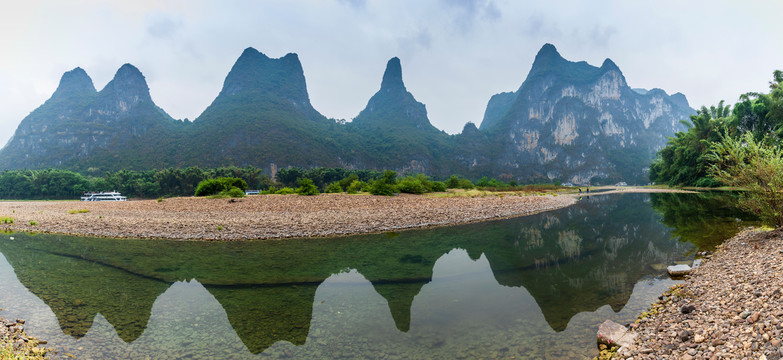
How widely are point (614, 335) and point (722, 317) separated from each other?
145 centimetres

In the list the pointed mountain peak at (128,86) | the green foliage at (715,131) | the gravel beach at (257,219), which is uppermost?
the pointed mountain peak at (128,86)

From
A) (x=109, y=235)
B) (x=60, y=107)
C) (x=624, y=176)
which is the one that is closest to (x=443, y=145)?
(x=624, y=176)

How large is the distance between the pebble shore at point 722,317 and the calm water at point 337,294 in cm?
70

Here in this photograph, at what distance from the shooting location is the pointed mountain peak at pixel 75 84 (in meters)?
158

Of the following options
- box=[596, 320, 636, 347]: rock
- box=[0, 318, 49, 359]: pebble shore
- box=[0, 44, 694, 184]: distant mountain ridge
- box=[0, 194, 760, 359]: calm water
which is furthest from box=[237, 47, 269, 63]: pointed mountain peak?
box=[596, 320, 636, 347]: rock

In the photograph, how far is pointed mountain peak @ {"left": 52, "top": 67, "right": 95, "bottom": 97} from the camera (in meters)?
158

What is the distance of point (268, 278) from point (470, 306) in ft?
20.0

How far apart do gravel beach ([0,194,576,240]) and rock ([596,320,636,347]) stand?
13.1 metres

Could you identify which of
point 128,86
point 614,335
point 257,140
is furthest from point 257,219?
point 128,86

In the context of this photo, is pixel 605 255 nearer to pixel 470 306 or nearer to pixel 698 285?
pixel 698 285

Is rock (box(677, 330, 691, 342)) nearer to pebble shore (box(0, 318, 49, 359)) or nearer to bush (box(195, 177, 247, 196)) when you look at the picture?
pebble shore (box(0, 318, 49, 359))

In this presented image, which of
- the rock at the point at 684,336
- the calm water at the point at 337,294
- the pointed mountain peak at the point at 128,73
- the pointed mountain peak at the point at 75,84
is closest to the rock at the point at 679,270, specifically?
the calm water at the point at 337,294

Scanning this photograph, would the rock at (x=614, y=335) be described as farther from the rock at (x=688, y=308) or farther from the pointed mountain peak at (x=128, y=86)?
the pointed mountain peak at (x=128, y=86)

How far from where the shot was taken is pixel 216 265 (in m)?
11.2
